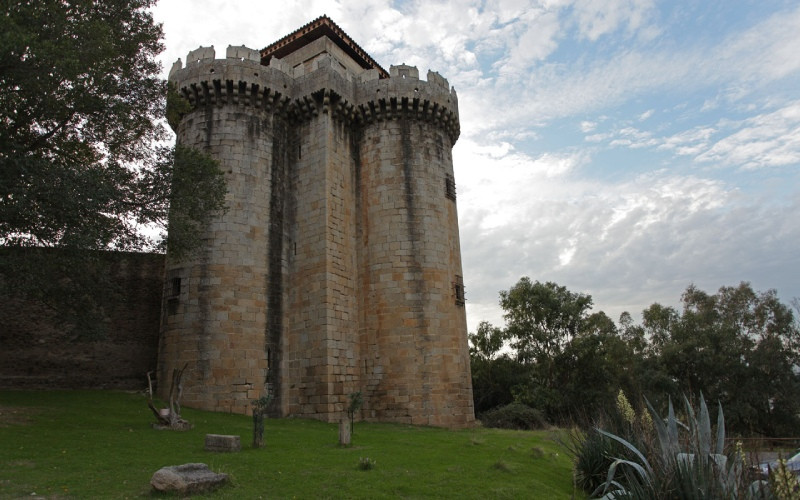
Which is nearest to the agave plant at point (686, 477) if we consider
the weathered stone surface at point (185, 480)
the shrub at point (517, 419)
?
the weathered stone surface at point (185, 480)

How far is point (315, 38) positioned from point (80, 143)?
43.4 ft

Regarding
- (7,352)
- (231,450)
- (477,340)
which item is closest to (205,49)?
(7,352)

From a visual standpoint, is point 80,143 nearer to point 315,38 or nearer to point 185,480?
point 185,480

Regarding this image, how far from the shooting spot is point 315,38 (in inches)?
977

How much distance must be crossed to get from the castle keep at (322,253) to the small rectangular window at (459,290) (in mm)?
100

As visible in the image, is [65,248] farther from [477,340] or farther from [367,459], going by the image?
[477,340]

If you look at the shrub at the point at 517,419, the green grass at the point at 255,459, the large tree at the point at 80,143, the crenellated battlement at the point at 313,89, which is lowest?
the shrub at the point at 517,419

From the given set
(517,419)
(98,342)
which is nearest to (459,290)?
(517,419)

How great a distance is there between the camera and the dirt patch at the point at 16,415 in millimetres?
11820

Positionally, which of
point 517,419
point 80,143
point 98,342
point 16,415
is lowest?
point 517,419

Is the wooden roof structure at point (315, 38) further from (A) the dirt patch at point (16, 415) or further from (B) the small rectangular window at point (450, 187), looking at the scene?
(A) the dirt patch at point (16, 415)

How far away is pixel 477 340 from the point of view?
36625 millimetres

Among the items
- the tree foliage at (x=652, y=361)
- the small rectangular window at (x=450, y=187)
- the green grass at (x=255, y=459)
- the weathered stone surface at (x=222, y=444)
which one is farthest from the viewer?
the tree foliage at (x=652, y=361)

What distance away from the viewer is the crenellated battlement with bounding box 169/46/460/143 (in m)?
20.1
